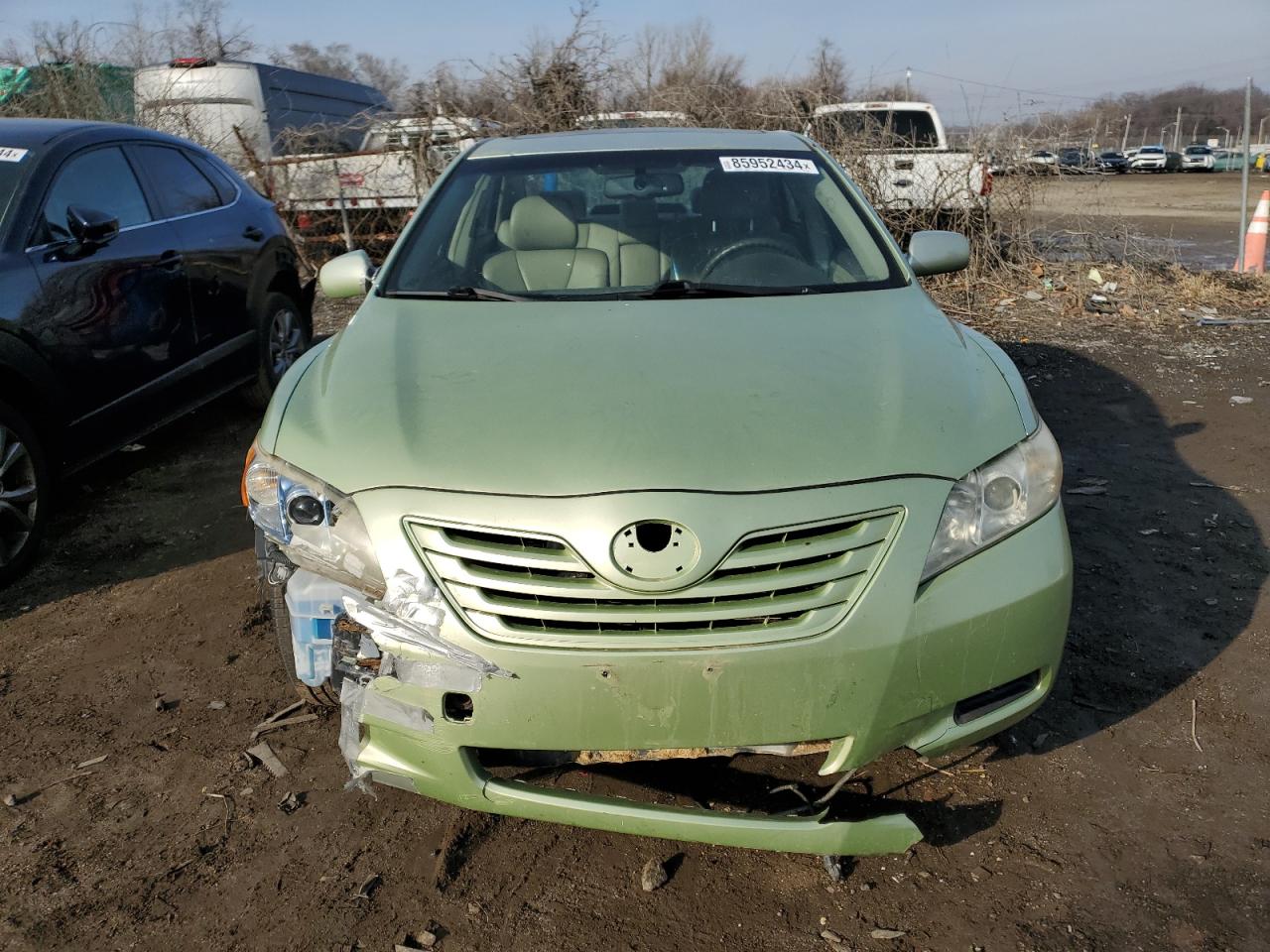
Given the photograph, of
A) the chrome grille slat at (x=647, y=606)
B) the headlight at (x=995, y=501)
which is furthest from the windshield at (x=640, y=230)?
the chrome grille slat at (x=647, y=606)

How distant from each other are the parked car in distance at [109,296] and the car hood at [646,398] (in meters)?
1.77

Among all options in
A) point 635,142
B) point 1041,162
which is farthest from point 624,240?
point 1041,162

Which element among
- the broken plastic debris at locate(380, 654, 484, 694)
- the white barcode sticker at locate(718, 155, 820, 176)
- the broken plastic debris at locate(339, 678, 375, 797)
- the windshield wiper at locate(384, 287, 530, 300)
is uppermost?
the white barcode sticker at locate(718, 155, 820, 176)

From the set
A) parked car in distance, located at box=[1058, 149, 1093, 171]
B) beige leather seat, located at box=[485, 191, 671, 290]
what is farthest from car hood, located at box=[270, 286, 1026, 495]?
parked car in distance, located at box=[1058, 149, 1093, 171]

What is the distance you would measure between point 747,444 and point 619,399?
0.35 meters

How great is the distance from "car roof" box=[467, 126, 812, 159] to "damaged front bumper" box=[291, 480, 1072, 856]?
6.84 feet

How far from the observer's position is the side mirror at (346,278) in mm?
3561

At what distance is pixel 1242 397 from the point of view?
625 centimetres

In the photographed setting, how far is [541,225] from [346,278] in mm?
701

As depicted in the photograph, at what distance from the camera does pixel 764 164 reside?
12.1 feet

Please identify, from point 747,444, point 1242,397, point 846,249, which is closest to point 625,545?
point 747,444

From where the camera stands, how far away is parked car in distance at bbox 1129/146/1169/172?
4322 cm

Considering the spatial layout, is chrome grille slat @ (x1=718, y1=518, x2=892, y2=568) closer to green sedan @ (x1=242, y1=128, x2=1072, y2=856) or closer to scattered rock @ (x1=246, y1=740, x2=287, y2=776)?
green sedan @ (x1=242, y1=128, x2=1072, y2=856)

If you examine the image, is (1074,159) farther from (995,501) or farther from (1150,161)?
(1150,161)
